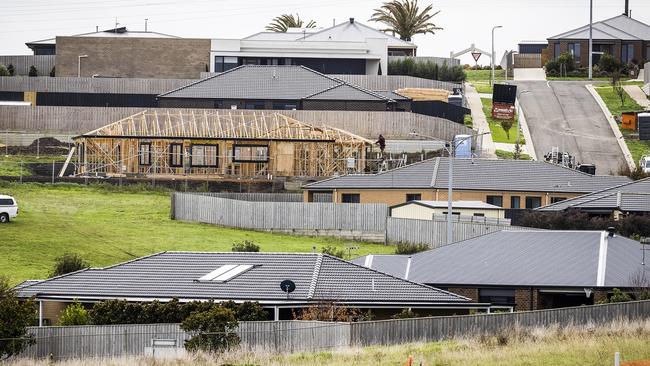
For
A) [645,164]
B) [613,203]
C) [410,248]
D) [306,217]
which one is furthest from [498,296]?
[645,164]

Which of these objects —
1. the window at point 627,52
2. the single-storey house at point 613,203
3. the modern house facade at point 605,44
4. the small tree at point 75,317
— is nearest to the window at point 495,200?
the single-storey house at point 613,203

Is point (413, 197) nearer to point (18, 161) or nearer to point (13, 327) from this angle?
point (18, 161)

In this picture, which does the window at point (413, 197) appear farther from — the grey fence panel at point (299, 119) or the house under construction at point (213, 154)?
the grey fence panel at point (299, 119)

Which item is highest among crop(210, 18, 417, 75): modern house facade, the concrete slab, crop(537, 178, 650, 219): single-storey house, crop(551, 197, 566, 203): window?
crop(210, 18, 417, 75): modern house facade

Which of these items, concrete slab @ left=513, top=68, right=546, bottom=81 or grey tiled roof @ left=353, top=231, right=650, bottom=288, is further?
concrete slab @ left=513, top=68, right=546, bottom=81

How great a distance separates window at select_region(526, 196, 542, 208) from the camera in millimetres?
86562

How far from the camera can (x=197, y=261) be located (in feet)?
187

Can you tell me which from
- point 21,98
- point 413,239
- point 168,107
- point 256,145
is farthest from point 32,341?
point 21,98

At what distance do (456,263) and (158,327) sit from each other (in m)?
14.5

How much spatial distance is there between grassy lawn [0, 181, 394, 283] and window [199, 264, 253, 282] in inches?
390

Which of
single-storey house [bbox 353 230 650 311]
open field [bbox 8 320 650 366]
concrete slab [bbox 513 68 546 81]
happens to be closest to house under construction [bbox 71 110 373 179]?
single-storey house [bbox 353 230 650 311]

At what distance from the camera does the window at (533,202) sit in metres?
86.6

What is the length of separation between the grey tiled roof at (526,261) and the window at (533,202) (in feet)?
79.9

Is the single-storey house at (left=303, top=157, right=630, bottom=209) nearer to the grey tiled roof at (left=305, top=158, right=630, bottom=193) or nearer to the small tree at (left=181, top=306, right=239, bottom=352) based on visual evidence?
the grey tiled roof at (left=305, top=158, right=630, bottom=193)
